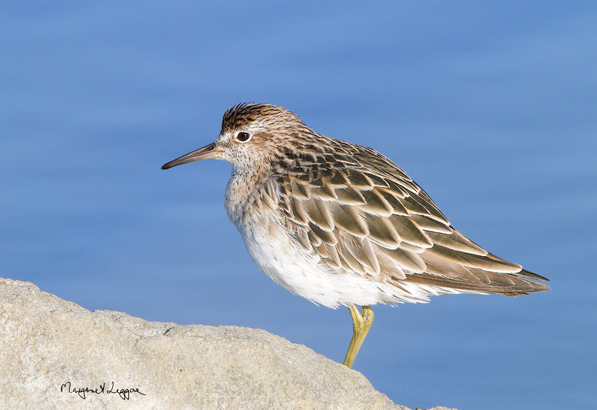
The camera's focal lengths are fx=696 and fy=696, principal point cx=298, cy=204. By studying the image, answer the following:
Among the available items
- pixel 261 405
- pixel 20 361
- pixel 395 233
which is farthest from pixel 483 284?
pixel 20 361

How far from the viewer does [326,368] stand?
27.2ft

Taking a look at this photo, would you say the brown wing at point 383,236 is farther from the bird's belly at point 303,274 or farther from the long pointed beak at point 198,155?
the long pointed beak at point 198,155

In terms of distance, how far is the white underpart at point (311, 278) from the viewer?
353 inches

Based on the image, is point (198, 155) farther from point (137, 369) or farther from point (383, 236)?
point (137, 369)

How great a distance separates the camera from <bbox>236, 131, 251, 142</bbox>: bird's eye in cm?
1038

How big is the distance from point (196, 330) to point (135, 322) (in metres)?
0.74

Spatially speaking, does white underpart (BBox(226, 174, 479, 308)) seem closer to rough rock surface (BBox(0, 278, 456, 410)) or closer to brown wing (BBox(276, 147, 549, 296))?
brown wing (BBox(276, 147, 549, 296))

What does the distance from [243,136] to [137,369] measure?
424cm

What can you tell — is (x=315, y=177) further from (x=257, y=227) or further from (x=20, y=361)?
(x=20, y=361)

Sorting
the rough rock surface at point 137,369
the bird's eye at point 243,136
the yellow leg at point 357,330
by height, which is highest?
the bird's eye at point 243,136

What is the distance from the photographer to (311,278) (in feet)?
29.6
